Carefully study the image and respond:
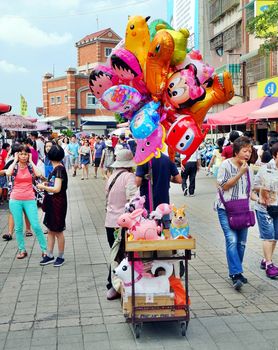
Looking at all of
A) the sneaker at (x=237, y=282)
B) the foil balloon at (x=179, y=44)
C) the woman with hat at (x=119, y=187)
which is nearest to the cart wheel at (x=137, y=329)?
the woman with hat at (x=119, y=187)

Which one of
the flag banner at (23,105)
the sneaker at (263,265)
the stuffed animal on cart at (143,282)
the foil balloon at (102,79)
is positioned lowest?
the sneaker at (263,265)

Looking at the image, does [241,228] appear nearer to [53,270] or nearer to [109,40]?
[53,270]

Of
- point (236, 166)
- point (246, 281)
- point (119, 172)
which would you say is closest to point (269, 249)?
point (246, 281)

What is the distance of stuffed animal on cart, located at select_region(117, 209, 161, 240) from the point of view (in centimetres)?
403

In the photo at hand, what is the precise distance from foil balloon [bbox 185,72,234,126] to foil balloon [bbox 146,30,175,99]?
420 millimetres

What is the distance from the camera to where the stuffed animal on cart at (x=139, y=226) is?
159 inches

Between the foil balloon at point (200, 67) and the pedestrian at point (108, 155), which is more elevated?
the foil balloon at point (200, 67)

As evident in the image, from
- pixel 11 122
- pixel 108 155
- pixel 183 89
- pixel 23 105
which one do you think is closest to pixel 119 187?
pixel 183 89

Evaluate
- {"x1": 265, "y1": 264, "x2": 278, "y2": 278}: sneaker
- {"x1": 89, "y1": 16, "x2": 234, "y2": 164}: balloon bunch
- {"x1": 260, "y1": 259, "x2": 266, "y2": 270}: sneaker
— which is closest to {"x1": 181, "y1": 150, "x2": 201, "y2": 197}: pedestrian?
{"x1": 260, "y1": 259, "x2": 266, "y2": 270}: sneaker

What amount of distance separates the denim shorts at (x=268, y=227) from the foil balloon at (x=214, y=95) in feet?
5.16

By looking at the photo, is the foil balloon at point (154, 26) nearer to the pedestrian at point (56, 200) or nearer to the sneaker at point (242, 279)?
the pedestrian at point (56, 200)

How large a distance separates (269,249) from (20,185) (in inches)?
139

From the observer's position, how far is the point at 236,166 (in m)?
5.21

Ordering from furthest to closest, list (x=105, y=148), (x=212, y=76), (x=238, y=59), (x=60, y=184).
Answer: (x=238, y=59), (x=105, y=148), (x=60, y=184), (x=212, y=76)
